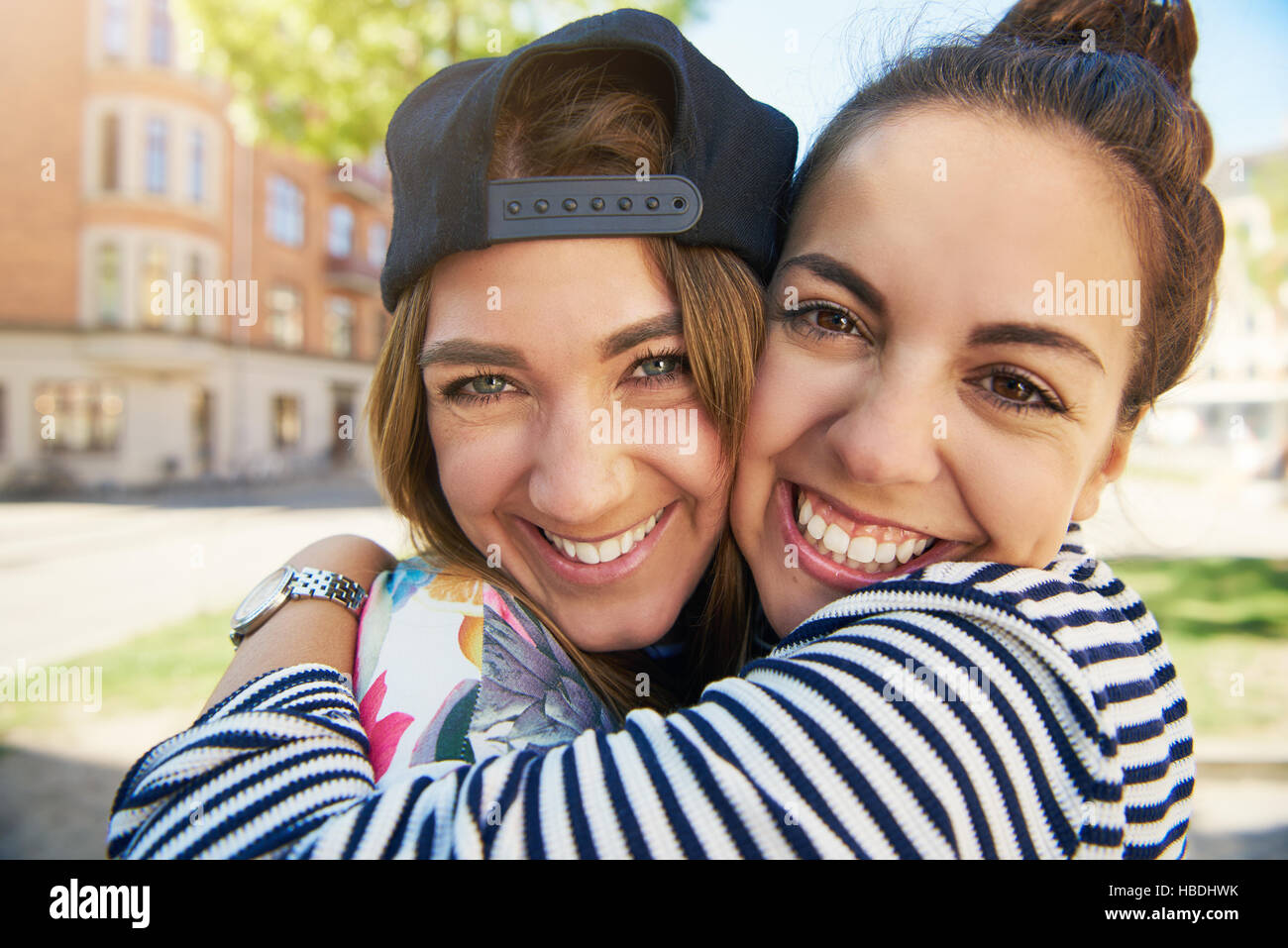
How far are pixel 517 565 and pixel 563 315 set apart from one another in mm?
538

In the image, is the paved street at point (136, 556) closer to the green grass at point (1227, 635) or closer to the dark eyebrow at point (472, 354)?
the dark eyebrow at point (472, 354)

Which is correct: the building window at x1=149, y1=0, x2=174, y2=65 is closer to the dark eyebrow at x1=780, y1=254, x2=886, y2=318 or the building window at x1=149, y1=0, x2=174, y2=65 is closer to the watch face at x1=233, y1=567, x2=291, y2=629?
the watch face at x1=233, y1=567, x2=291, y2=629

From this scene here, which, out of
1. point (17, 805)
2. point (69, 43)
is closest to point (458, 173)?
point (17, 805)

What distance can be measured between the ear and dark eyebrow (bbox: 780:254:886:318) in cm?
55

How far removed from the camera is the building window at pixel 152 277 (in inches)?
784

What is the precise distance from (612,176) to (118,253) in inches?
929

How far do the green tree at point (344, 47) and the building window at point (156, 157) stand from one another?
15.8m

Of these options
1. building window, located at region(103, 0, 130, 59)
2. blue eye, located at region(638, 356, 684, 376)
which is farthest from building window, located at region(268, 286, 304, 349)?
blue eye, located at region(638, 356, 684, 376)

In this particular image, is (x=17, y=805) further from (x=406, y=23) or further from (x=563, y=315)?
(x=406, y=23)

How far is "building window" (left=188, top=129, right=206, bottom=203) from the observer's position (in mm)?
20395

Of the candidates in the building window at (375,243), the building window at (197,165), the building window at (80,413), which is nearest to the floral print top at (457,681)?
the building window at (80,413)

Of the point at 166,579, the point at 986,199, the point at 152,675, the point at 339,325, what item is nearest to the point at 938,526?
the point at 986,199

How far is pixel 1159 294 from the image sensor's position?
1330mm

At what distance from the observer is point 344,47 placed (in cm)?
658
